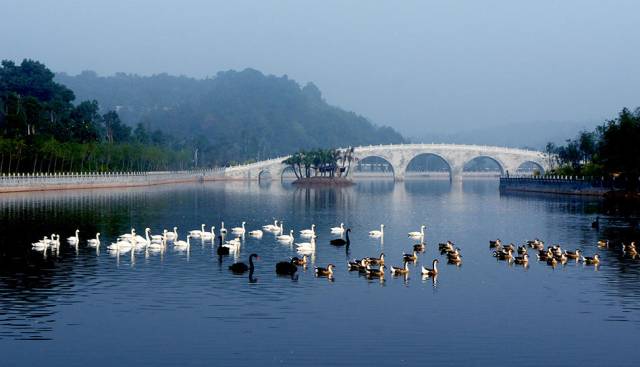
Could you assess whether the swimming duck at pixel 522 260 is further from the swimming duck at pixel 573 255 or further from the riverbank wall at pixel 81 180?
the riverbank wall at pixel 81 180

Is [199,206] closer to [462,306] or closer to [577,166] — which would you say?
[462,306]

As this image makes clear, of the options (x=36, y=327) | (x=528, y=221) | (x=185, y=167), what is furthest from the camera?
(x=185, y=167)

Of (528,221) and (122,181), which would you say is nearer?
(528,221)

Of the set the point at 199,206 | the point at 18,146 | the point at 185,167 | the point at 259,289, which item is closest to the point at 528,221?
the point at 199,206

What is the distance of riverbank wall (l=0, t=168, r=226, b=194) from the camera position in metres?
86.4

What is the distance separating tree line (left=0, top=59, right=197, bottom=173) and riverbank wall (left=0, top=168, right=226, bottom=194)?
2.92 m

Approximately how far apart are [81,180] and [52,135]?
9056mm

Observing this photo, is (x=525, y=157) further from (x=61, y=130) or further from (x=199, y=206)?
(x=199, y=206)

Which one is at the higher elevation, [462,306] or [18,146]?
[18,146]

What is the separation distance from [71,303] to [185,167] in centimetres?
15254

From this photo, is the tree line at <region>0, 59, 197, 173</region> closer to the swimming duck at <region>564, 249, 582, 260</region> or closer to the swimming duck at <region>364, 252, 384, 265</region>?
the swimming duck at <region>364, 252, 384, 265</region>

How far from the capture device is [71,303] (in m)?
24.4

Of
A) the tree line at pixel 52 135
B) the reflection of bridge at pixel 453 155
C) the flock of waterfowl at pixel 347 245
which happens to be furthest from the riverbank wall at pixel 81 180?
the reflection of bridge at pixel 453 155

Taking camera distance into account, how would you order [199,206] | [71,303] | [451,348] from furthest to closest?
1. [199,206]
2. [71,303]
3. [451,348]
